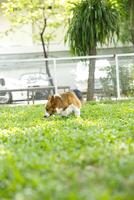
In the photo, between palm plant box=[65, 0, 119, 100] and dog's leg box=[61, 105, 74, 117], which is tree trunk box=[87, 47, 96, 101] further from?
dog's leg box=[61, 105, 74, 117]

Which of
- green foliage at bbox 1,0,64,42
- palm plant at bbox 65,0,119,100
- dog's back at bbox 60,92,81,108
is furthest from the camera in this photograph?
green foliage at bbox 1,0,64,42

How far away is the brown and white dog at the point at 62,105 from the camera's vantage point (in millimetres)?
10086

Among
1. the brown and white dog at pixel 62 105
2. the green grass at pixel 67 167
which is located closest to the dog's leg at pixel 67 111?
the brown and white dog at pixel 62 105

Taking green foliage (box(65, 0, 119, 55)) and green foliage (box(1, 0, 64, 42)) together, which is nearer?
green foliage (box(65, 0, 119, 55))

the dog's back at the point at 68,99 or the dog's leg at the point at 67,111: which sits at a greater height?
the dog's back at the point at 68,99

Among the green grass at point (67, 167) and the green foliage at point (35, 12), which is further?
the green foliage at point (35, 12)

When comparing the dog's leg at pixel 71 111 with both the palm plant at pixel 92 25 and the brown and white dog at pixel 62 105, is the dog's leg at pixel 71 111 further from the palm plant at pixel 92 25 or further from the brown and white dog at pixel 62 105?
the palm plant at pixel 92 25

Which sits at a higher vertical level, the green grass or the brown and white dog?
the green grass

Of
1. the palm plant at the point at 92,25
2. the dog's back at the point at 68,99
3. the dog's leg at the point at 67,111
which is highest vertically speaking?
the palm plant at the point at 92,25

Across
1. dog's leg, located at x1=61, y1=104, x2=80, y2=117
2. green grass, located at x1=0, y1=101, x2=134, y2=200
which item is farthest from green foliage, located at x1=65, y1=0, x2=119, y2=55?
green grass, located at x1=0, y1=101, x2=134, y2=200

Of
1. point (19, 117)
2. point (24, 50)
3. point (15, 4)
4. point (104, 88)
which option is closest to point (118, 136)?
point (19, 117)

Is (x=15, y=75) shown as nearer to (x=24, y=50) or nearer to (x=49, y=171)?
(x=24, y=50)

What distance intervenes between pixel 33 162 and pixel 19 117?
22.5 feet

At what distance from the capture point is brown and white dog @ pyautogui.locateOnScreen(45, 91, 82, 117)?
10086mm
